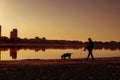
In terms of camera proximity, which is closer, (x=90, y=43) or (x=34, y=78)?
(x=34, y=78)

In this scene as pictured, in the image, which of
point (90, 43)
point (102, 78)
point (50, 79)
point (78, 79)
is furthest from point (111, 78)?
point (90, 43)

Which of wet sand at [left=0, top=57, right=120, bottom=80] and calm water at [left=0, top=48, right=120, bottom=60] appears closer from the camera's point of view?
wet sand at [left=0, top=57, right=120, bottom=80]

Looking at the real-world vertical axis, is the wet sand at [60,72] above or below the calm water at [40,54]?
below

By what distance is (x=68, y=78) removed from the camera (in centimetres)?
2120

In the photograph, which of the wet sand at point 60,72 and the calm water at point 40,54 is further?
the calm water at point 40,54

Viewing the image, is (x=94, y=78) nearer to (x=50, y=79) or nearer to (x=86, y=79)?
(x=86, y=79)

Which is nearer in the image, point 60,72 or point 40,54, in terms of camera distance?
point 60,72

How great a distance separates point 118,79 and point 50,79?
403 centimetres

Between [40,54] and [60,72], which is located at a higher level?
[40,54]

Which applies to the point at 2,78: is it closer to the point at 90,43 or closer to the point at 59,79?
the point at 59,79

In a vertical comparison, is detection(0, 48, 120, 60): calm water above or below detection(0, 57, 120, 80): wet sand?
above

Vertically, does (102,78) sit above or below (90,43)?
below

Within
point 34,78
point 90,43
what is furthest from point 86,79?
point 90,43

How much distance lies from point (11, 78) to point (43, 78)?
1963mm
